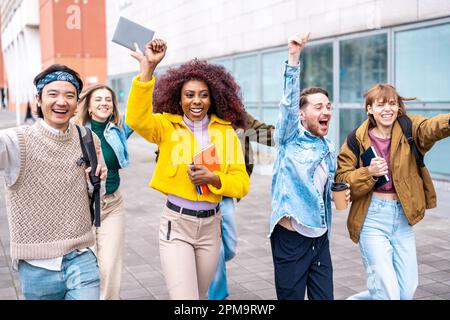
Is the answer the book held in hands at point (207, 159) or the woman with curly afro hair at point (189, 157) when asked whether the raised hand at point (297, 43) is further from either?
the book held in hands at point (207, 159)

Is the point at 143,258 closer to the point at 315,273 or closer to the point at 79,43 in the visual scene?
the point at 315,273

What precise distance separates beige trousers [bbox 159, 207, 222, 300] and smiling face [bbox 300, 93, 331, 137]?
2.69 ft

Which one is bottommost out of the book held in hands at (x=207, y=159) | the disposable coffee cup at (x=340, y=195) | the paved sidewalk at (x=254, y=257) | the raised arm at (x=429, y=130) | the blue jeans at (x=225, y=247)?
the paved sidewalk at (x=254, y=257)

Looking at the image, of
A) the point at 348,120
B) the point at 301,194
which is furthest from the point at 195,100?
the point at 348,120

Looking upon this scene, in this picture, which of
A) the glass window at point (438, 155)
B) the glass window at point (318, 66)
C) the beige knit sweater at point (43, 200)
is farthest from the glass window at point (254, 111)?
the beige knit sweater at point (43, 200)

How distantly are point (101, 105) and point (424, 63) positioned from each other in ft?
21.0

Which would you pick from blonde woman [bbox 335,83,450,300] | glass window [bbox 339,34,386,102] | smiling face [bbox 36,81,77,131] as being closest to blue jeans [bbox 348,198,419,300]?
blonde woman [bbox 335,83,450,300]

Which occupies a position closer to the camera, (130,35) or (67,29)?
(130,35)

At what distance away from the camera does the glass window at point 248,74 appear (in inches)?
575

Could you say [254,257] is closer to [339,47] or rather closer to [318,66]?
[339,47]

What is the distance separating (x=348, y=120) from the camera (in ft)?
36.1

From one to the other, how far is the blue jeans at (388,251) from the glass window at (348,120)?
6953 millimetres
